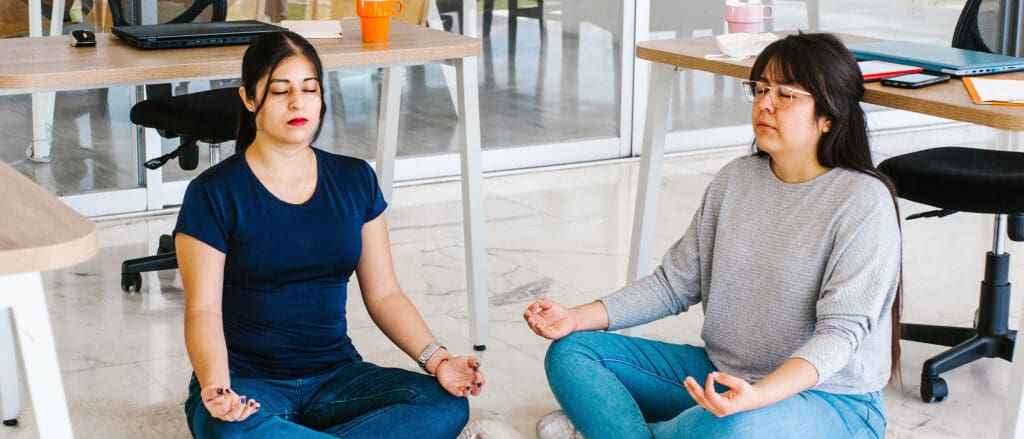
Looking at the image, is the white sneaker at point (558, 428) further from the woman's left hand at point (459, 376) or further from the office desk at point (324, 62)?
the office desk at point (324, 62)

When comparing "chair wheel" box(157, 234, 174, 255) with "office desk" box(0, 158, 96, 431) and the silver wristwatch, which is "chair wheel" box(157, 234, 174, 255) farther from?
"office desk" box(0, 158, 96, 431)

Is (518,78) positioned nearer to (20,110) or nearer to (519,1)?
(519,1)

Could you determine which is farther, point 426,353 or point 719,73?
point 719,73

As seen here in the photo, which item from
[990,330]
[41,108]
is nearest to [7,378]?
[41,108]

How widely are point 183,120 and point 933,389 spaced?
174 centimetres

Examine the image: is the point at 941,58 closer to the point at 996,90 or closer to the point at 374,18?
the point at 996,90

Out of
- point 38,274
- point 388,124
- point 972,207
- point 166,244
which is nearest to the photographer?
point 38,274

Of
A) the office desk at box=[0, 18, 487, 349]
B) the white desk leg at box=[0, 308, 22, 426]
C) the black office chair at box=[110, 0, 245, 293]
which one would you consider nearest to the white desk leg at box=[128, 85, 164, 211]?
the black office chair at box=[110, 0, 245, 293]

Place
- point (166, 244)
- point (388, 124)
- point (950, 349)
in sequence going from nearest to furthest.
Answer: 1. point (950, 349)
2. point (166, 244)
3. point (388, 124)

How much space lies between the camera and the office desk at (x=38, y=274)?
113cm

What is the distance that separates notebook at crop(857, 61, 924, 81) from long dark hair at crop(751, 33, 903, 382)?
180mm

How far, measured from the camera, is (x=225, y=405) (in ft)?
5.45

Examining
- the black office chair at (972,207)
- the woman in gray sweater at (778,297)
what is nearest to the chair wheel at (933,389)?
the black office chair at (972,207)

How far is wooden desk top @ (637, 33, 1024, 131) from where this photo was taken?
1.76 meters
